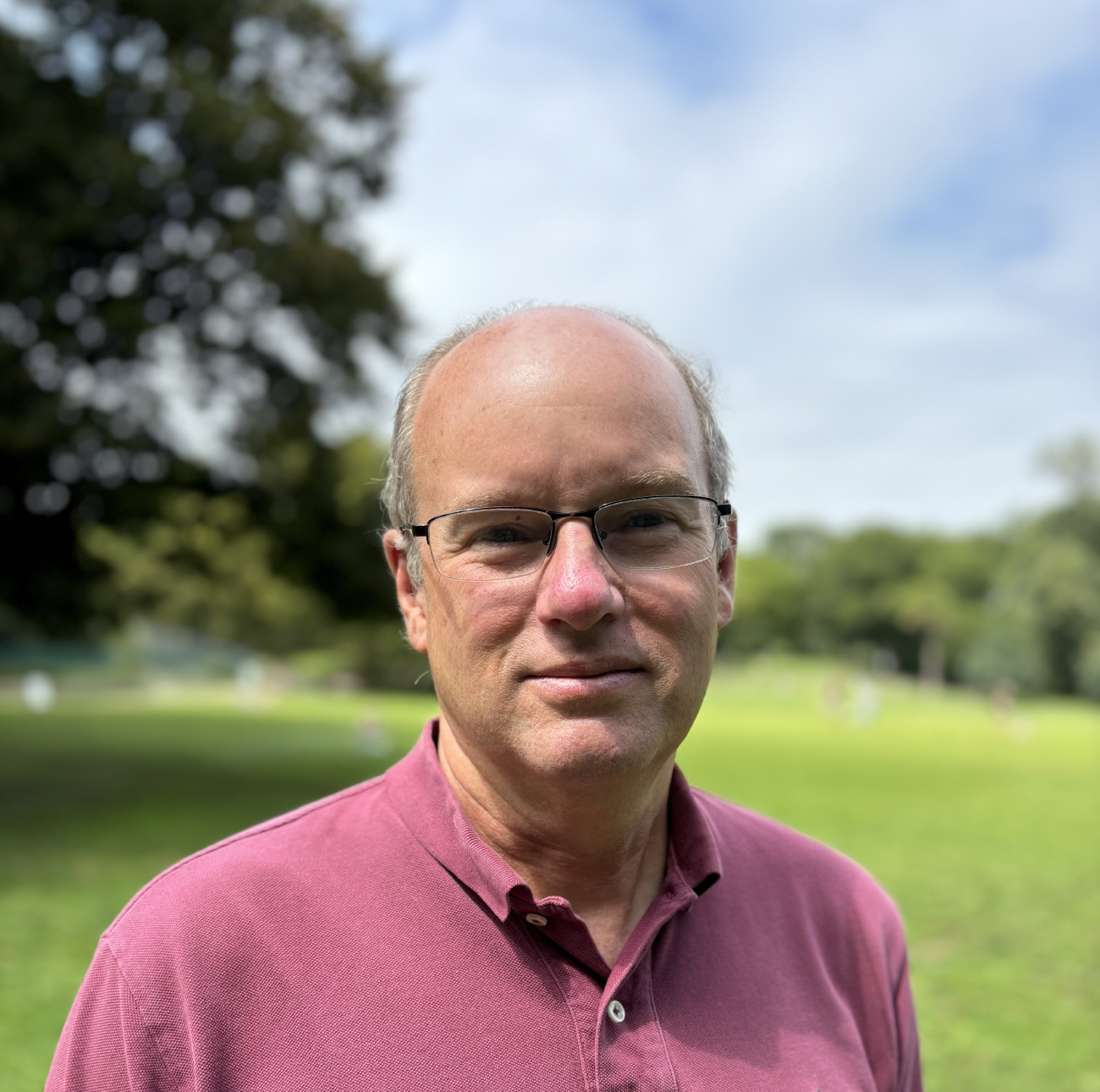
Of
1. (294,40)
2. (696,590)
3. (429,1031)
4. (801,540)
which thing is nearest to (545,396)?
(696,590)

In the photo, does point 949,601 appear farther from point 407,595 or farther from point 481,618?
point 481,618

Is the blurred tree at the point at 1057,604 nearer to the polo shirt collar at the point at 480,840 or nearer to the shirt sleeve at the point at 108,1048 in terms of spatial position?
the polo shirt collar at the point at 480,840

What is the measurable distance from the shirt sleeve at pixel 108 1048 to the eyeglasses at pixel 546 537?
0.78 metres

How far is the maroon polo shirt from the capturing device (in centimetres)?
147

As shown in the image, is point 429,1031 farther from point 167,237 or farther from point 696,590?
point 167,237

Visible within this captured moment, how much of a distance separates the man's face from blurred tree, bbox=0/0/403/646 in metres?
13.4

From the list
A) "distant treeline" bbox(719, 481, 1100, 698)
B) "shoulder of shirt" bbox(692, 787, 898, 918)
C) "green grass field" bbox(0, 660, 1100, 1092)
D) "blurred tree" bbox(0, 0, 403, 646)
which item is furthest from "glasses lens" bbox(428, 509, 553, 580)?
"distant treeline" bbox(719, 481, 1100, 698)

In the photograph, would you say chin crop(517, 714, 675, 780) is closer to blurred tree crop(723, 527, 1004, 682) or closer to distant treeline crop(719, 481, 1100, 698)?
distant treeline crop(719, 481, 1100, 698)

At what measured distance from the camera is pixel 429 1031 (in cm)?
152

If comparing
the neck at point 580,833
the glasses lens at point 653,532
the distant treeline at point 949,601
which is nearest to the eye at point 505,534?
the glasses lens at point 653,532

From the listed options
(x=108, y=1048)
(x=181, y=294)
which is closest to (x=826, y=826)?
(x=181, y=294)

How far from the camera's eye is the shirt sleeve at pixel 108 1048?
1434 millimetres

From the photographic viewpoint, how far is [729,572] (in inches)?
80.1

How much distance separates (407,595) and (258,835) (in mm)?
500
